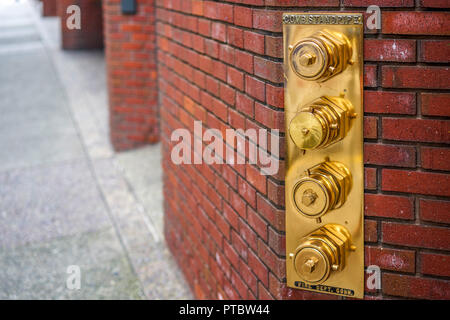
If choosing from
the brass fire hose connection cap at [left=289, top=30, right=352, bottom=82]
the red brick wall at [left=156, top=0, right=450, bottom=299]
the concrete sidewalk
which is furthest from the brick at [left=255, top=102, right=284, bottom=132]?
the concrete sidewalk

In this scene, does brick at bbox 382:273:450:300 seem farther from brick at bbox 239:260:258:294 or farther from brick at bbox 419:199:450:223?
brick at bbox 239:260:258:294

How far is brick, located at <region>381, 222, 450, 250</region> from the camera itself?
2.02 m

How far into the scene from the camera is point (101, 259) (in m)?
4.21

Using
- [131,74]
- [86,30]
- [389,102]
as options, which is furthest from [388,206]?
[86,30]

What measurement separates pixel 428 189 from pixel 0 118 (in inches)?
263

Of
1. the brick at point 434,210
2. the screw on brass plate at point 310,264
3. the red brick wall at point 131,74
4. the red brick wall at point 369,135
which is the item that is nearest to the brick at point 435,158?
the red brick wall at point 369,135

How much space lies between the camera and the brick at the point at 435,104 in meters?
1.92

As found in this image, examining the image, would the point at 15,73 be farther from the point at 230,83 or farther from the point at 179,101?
the point at 230,83

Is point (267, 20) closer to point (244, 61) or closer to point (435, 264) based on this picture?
point (244, 61)

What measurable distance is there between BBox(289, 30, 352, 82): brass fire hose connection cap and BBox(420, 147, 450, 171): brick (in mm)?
364

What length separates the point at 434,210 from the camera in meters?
2.01

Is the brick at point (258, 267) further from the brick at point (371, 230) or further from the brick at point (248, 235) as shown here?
the brick at point (371, 230)

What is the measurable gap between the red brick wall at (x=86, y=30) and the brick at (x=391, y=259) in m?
10.1

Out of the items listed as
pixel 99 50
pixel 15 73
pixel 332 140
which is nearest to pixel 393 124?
pixel 332 140
